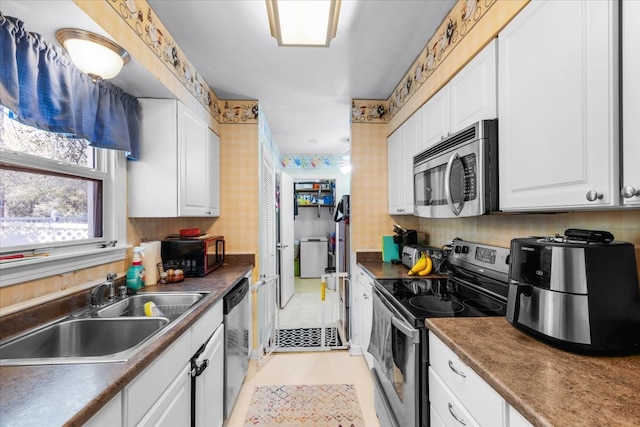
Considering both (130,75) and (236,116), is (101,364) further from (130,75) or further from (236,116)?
(236,116)

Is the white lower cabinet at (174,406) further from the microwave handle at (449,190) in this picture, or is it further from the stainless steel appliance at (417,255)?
the stainless steel appliance at (417,255)

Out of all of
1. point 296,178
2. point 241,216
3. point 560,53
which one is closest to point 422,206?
point 560,53

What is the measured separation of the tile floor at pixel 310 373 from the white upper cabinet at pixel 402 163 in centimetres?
142

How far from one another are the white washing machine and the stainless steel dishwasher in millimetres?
3319

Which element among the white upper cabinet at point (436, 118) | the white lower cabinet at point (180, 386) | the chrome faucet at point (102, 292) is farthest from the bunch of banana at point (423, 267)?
the chrome faucet at point (102, 292)

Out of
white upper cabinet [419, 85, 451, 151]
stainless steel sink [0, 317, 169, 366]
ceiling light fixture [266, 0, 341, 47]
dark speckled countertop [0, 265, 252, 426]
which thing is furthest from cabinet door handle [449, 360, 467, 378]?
ceiling light fixture [266, 0, 341, 47]

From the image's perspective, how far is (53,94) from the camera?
3.94 feet

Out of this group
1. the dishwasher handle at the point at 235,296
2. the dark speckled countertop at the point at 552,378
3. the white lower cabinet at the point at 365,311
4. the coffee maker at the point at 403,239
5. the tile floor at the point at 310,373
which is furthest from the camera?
the coffee maker at the point at 403,239

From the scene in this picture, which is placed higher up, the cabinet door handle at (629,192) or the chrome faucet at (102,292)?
the cabinet door handle at (629,192)

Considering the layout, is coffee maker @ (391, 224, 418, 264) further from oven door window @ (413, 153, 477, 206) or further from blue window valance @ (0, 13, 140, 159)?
blue window valance @ (0, 13, 140, 159)

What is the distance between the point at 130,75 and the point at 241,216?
142 centimetres

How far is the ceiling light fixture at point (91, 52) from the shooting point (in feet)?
3.84

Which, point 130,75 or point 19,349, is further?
point 130,75

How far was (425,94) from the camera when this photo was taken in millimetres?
1976
